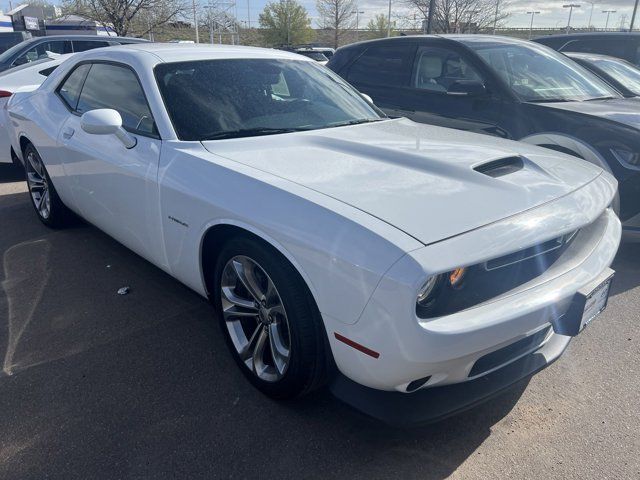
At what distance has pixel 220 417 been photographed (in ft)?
7.87

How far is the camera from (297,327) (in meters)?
2.10

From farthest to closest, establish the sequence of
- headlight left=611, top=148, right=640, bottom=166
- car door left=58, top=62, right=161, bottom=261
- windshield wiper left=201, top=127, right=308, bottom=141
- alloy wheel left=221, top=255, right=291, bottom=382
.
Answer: headlight left=611, top=148, right=640, bottom=166
car door left=58, top=62, right=161, bottom=261
windshield wiper left=201, top=127, right=308, bottom=141
alloy wheel left=221, top=255, right=291, bottom=382

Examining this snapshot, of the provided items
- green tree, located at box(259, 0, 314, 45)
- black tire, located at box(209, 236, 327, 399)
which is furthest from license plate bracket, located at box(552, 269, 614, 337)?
green tree, located at box(259, 0, 314, 45)

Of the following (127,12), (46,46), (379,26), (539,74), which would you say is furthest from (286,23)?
(539,74)

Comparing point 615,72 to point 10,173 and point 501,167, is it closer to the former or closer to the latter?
point 501,167

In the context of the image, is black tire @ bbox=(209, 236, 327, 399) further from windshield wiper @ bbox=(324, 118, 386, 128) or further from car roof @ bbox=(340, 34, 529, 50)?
car roof @ bbox=(340, 34, 529, 50)

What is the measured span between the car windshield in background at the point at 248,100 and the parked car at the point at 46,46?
19.6 feet

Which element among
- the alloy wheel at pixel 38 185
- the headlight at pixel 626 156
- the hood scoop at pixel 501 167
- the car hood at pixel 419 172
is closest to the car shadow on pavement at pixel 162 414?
the car hood at pixel 419 172

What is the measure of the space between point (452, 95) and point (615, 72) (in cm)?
307

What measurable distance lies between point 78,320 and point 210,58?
6.03 feet

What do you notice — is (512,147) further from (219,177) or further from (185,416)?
(185,416)

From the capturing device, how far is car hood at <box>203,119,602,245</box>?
198cm

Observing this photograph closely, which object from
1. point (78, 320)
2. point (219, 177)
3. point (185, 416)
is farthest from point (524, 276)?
point (78, 320)

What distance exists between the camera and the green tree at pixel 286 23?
53.6 metres
